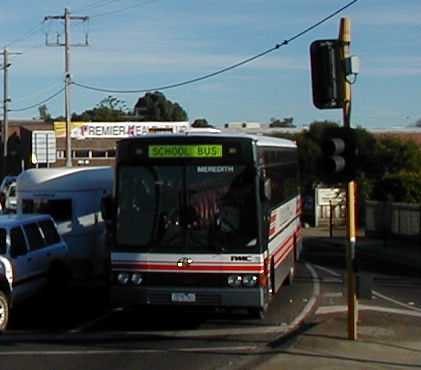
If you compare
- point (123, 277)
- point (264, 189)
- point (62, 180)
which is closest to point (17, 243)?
point (123, 277)

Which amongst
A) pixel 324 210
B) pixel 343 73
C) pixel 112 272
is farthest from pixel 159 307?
pixel 324 210

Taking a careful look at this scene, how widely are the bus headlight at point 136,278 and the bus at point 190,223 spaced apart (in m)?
0.02

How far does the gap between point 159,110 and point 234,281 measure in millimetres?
106656

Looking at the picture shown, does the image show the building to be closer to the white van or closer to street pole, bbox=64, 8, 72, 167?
street pole, bbox=64, 8, 72, 167

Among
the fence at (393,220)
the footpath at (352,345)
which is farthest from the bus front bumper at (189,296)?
the fence at (393,220)

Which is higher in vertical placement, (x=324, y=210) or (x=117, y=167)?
(x=117, y=167)

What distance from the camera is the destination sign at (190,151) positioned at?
1577cm

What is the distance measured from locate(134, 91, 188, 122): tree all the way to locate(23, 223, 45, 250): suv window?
9789 centimetres

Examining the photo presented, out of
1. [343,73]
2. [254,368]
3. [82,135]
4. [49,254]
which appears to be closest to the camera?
[254,368]

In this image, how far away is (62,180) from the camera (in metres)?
22.8

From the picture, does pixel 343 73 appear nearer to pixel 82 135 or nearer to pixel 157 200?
pixel 157 200

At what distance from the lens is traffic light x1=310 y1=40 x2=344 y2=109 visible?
13.8m

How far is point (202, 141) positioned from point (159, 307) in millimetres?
2632

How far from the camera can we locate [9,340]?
15.4m
